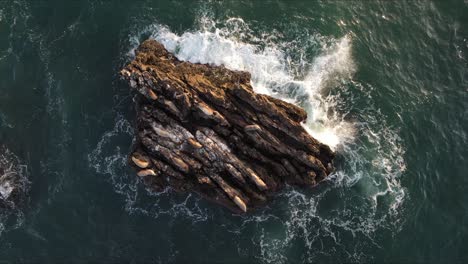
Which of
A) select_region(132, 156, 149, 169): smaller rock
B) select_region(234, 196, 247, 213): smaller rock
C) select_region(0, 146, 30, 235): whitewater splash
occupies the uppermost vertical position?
select_region(234, 196, 247, 213): smaller rock

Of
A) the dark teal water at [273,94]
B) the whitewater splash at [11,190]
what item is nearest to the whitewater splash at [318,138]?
the dark teal water at [273,94]

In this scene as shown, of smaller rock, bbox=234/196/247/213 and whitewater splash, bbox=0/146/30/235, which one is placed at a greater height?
smaller rock, bbox=234/196/247/213

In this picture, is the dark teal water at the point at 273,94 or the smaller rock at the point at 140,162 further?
the dark teal water at the point at 273,94

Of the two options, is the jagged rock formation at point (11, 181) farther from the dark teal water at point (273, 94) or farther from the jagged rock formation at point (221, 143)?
the jagged rock formation at point (221, 143)

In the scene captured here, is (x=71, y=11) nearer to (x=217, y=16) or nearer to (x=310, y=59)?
(x=217, y=16)

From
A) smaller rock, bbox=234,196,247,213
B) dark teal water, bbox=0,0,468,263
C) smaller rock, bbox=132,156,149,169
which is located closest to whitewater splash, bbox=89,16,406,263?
dark teal water, bbox=0,0,468,263

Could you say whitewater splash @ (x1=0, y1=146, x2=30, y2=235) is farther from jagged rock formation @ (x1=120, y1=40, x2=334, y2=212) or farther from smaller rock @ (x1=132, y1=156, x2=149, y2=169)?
jagged rock formation @ (x1=120, y1=40, x2=334, y2=212)

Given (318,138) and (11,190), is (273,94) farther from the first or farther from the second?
(11,190)
